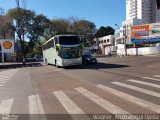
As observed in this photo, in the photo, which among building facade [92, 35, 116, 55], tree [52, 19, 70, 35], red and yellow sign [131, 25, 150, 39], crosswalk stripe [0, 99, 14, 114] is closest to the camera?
crosswalk stripe [0, 99, 14, 114]

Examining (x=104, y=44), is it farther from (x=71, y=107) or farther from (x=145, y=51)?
(x=71, y=107)

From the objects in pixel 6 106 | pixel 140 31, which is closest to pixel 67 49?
pixel 6 106

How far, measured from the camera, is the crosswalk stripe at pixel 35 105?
899 centimetres

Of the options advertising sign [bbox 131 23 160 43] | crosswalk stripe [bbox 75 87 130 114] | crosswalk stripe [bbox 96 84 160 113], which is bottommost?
crosswalk stripe [bbox 75 87 130 114]

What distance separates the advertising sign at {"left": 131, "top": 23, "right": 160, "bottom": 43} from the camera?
67.7m

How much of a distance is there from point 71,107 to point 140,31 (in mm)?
64108

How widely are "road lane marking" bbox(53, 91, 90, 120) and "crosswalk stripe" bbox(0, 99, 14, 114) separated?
1.69 metres

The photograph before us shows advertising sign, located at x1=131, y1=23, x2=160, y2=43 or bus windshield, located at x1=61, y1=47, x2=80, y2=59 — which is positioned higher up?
advertising sign, located at x1=131, y1=23, x2=160, y2=43

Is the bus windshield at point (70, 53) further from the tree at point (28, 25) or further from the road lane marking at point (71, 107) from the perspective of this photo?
the tree at point (28, 25)

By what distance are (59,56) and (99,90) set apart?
1885 centimetres

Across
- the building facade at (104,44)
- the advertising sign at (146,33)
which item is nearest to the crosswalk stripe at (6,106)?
the advertising sign at (146,33)

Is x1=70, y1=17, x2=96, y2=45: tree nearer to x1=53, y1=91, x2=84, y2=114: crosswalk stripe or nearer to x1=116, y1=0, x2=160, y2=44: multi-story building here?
x1=116, y1=0, x2=160, y2=44: multi-story building

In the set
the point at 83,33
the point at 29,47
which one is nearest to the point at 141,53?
the point at 29,47

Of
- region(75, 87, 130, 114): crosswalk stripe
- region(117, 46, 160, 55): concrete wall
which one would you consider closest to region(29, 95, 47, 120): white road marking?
region(75, 87, 130, 114): crosswalk stripe
